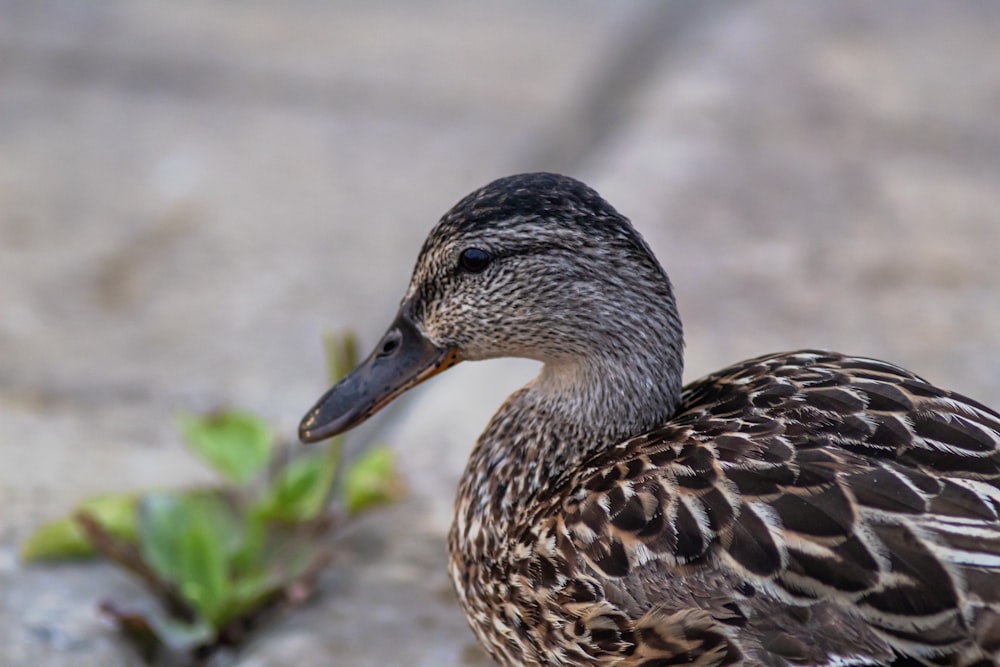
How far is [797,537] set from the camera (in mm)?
1888

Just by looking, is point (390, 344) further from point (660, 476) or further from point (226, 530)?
point (226, 530)

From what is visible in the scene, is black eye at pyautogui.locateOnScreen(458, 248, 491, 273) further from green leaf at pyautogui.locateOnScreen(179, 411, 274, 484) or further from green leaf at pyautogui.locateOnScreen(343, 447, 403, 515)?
green leaf at pyautogui.locateOnScreen(179, 411, 274, 484)

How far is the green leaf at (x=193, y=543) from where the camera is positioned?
8.77 feet

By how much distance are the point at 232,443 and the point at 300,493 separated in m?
0.29

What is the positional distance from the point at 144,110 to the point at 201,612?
276cm

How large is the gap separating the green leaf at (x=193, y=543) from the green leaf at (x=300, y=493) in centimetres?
12

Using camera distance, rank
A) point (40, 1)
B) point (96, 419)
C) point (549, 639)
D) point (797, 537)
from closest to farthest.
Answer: point (797, 537)
point (549, 639)
point (96, 419)
point (40, 1)

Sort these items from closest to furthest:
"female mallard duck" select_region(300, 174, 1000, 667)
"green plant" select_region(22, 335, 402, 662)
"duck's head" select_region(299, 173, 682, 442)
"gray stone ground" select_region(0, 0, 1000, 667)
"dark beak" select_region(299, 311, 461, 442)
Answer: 1. "female mallard duck" select_region(300, 174, 1000, 667)
2. "duck's head" select_region(299, 173, 682, 442)
3. "dark beak" select_region(299, 311, 461, 442)
4. "green plant" select_region(22, 335, 402, 662)
5. "gray stone ground" select_region(0, 0, 1000, 667)

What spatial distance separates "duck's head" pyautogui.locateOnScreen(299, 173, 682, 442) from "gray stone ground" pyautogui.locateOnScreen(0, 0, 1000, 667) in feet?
2.20

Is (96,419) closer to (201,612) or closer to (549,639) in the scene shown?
(201,612)

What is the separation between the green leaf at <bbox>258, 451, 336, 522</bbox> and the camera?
9.35ft

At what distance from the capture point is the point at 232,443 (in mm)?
3047

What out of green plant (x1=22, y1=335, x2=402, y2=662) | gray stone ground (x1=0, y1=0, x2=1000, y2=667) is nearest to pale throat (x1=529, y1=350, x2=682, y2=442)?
green plant (x1=22, y1=335, x2=402, y2=662)

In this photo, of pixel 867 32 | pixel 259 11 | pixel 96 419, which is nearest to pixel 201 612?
pixel 96 419
